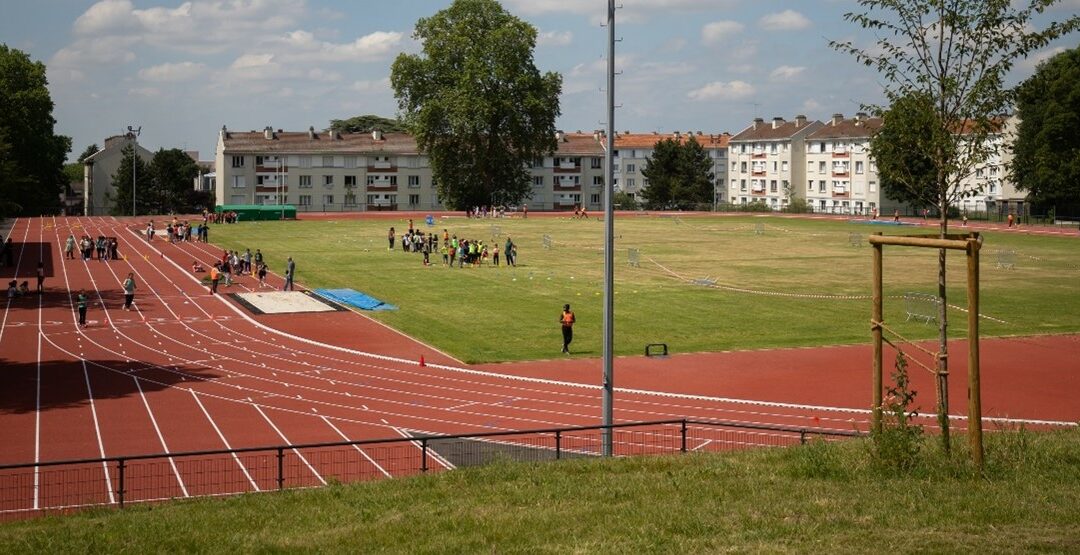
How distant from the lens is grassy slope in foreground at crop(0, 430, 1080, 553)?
10758 mm

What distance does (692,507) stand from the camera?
39.7 feet

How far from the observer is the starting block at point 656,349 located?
120ft

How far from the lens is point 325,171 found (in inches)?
5536

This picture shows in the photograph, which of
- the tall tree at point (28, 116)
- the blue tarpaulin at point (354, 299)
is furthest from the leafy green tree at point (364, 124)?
the blue tarpaulin at point (354, 299)

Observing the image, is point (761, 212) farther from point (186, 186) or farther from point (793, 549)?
point (793, 549)

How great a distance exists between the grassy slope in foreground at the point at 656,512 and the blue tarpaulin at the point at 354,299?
32269 mm

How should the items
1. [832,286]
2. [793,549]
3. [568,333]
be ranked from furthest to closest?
[832,286], [568,333], [793,549]

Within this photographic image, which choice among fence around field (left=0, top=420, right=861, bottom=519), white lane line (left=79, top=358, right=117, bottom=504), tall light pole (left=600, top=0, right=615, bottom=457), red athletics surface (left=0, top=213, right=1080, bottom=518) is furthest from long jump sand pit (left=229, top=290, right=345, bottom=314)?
tall light pole (left=600, top=0, right=615, bottom=457)

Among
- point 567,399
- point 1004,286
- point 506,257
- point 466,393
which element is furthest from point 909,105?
point 506,257

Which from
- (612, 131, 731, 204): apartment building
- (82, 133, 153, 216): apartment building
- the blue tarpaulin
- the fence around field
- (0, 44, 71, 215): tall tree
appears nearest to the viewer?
the fence around field

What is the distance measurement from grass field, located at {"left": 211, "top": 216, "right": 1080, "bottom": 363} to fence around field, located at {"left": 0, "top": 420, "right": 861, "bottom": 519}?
12.6 metres

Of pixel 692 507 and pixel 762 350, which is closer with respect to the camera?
pixel 692 507

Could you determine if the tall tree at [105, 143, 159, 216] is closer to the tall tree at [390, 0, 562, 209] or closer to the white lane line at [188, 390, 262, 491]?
the tall tree at [390, 0, 562, 209]

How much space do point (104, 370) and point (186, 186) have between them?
113260 mm
